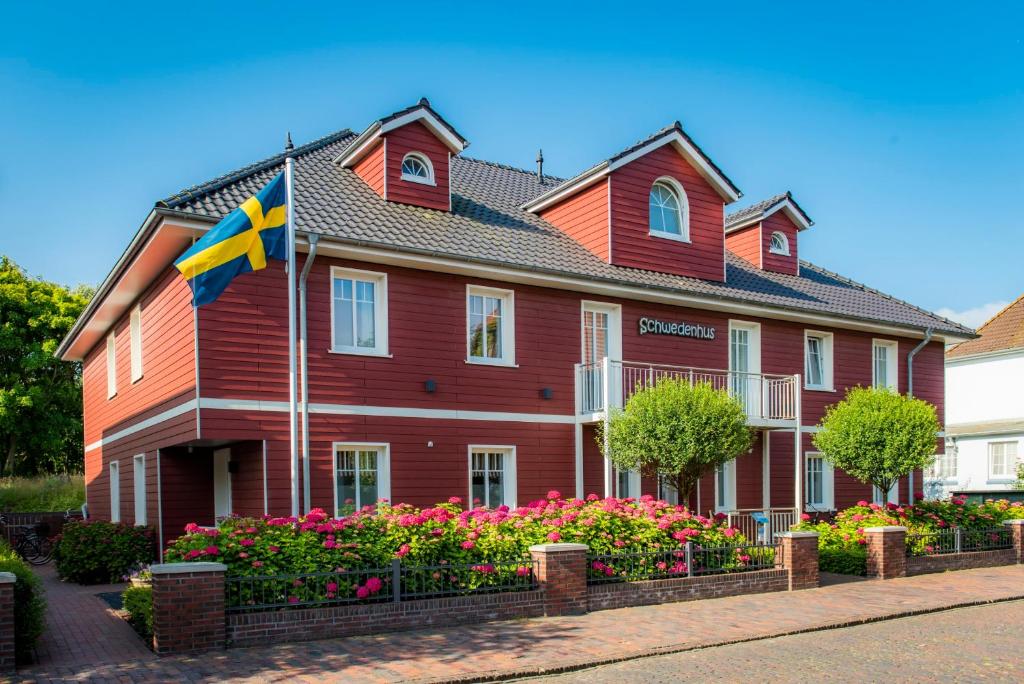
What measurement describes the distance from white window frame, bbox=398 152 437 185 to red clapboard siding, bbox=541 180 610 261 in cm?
330

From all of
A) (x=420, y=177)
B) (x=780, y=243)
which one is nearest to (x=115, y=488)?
(x=420, y=177)

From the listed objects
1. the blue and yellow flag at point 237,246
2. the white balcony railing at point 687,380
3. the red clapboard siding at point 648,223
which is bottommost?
the white balcony railing at point 687,380

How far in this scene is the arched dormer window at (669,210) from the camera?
20.5 meters

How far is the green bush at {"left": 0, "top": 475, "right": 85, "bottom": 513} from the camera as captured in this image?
2914cm

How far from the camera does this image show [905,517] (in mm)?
18406

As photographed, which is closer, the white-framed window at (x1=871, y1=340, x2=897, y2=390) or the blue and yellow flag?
the blue and yellow flag

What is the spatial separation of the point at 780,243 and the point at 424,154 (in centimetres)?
1038

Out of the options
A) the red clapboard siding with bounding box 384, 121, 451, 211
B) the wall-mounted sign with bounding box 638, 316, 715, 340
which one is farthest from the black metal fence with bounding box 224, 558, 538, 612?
the red clapboard siding with bounding box 384, 121, 451, 211

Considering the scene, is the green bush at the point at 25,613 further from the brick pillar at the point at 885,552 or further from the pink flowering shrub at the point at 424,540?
the brick pillar at the point at 885,552

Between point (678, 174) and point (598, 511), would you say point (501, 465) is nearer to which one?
point (598, 511)

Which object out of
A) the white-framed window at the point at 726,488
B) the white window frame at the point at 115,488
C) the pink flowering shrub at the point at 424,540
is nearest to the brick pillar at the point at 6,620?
the pink flowering shrub at the point at 424,540

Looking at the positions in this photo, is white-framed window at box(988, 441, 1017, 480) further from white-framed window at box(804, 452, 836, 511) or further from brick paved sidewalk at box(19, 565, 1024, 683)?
brick paved sidewalk at box(19, 565, 1024, 683)

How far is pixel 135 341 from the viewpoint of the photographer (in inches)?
763

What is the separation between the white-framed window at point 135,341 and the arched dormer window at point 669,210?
1041cm
